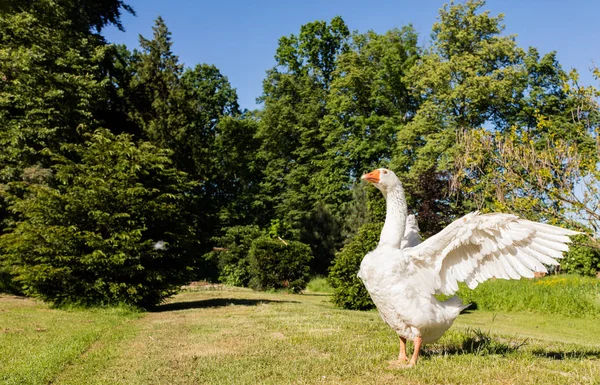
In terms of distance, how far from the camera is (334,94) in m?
37.3

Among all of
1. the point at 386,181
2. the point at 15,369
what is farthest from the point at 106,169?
the point at 386,181

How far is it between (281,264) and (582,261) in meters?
16.7

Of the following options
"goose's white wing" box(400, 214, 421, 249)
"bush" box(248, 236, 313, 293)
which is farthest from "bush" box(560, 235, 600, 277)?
"goose's white wing" box(400, 214, 421, 249)

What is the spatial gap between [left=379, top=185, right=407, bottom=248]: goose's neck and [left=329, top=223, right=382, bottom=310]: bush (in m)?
9.29

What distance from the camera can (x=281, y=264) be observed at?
2252 cm

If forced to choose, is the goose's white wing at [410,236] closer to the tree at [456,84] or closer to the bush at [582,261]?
the tree at [456,84]

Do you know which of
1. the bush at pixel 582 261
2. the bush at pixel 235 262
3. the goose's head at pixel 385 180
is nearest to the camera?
the goose's head at pixel 385 180

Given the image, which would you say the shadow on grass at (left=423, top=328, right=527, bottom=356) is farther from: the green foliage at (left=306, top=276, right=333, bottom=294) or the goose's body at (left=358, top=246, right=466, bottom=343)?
the green foliage at (left=306, top=276, right=333, bottom=294)

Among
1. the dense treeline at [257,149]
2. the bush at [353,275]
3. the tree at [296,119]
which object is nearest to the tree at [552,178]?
the dense treeline at [257,149]

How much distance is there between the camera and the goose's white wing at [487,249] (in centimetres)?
541

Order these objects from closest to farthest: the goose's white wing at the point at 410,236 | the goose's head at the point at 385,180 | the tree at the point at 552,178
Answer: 1. the goose's head at the point at 385,180
2. the goose's white wing at the point at 410,236
3. the tree at the point at 552,178

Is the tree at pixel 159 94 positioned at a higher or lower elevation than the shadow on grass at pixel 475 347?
higher

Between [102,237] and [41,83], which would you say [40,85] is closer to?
[41,83]

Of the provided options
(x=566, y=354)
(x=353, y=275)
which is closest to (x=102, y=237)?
(x=353, y=275)
